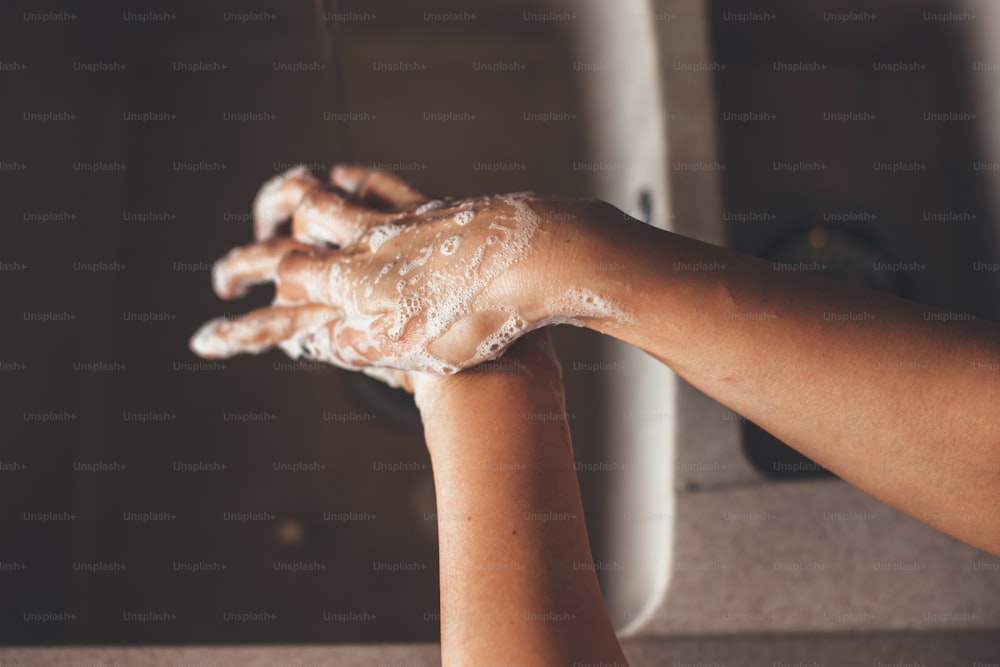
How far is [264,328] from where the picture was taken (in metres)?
0.66

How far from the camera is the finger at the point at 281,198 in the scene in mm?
720

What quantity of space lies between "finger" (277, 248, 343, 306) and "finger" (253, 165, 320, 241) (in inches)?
3.6

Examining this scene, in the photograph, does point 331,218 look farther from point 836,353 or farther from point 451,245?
point 836,353

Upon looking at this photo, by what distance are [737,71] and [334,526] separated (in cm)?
91

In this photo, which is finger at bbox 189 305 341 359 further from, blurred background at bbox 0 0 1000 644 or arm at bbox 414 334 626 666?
blurred background at bbox 0 0 1000 644

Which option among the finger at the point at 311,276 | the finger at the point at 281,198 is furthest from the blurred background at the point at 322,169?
the finger at the point at 311,276

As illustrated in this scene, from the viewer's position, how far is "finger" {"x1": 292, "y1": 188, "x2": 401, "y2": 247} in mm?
644

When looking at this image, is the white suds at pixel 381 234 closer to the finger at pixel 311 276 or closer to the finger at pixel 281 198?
the finger at pixel 311 276

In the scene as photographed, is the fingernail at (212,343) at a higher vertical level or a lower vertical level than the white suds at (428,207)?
lower

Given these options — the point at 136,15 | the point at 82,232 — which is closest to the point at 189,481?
the point at 82,232

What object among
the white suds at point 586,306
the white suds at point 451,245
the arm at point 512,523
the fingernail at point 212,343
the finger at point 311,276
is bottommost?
the arm at point 512,523

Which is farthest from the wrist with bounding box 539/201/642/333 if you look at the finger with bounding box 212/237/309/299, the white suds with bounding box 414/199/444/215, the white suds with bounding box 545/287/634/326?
the finger with bounding box 212/237/309/299

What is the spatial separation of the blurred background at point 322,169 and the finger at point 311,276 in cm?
25

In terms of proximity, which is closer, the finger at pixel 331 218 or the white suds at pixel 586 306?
the white suds at pixel 586 306
